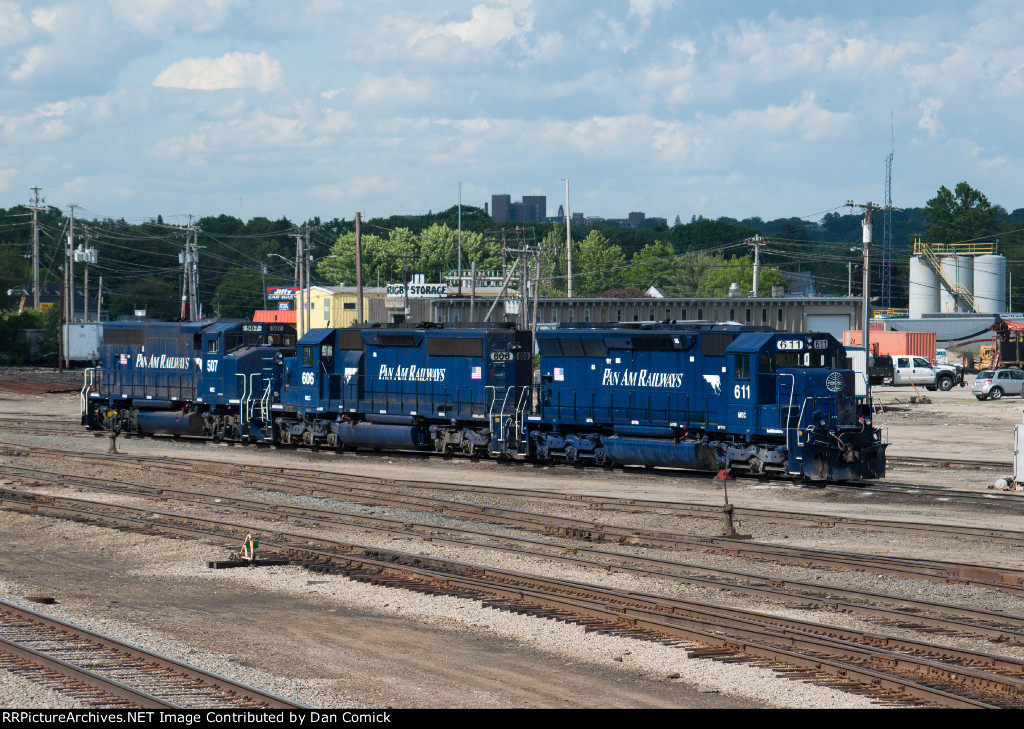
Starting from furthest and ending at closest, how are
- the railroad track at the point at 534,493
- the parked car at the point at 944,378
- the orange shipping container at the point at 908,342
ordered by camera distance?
the orange shipping container at the point at 908,342 → the parked car at the point at 944,378 → the railroad track at the point at 534,493

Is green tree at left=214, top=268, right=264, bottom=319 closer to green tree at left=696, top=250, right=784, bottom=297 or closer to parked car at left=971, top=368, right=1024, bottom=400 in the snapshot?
green tree at left=696, top=250, right=784, bottom=297

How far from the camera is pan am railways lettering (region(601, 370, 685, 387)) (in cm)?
2678

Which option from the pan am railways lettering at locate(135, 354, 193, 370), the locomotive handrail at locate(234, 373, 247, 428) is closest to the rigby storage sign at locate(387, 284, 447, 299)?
the pan am railways lettering at locate(135, 354, 193, 370)

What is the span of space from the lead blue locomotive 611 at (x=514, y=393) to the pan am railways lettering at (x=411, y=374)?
5 cm

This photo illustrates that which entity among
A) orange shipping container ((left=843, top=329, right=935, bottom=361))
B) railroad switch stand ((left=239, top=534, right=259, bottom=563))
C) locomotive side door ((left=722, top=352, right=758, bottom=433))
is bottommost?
railroad switch stand ((left=239, top=534, right=259, bottom=563))

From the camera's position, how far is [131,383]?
39000 millimetres

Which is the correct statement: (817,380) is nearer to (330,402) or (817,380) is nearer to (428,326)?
(428,326)

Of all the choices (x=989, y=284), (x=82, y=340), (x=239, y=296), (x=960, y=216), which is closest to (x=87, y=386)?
(x=82, y=340)

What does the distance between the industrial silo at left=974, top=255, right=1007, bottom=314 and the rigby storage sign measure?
44814 mm

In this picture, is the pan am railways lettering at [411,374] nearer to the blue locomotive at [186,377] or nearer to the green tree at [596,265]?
the blue locomotive at [186,377]

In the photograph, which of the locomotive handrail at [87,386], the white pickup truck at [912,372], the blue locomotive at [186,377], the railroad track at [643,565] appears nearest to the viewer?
the railroad track at [643,565]

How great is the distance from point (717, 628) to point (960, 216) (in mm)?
140486

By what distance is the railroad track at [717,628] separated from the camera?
10.1m

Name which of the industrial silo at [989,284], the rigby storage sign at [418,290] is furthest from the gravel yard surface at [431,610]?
the industrial silo at [989,284]
